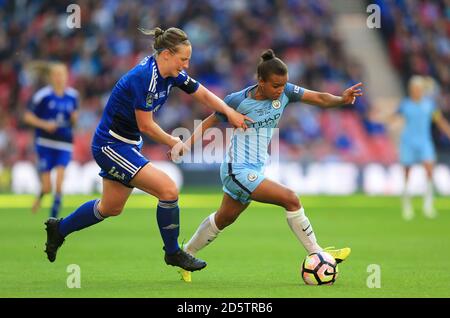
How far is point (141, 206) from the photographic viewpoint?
19703 mm

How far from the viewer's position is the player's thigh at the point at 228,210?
884cm

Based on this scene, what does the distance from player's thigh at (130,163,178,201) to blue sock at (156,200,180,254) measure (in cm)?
7

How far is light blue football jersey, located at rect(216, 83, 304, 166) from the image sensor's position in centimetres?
872

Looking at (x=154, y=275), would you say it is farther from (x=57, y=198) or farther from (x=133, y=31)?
(x=133, y=31)

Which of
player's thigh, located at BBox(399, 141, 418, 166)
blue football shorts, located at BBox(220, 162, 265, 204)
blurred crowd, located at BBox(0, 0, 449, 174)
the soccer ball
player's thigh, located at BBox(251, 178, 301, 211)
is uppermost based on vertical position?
blurred crowd, located at BBox(0, 0, 449, 174)

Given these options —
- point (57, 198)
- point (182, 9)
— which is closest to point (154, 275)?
point (57, 198)

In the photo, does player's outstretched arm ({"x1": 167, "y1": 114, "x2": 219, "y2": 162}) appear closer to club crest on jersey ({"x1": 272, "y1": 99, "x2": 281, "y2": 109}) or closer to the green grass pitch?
club crest on jersey ({"x1": 272, "y1": 99, "x2": 281, "y2": 109})

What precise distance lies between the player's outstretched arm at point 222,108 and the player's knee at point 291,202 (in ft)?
2.34

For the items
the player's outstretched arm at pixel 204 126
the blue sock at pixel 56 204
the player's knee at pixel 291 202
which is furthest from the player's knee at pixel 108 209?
the blue sock at pixel 56 204

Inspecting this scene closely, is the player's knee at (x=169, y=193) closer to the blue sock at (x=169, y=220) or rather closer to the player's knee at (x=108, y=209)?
the blue sock at (x=169, y=220)

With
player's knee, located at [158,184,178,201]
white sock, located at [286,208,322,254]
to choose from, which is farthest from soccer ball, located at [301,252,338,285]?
player's knee, located at [158,184,178,201]

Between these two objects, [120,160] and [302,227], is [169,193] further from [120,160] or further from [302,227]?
[302,227]

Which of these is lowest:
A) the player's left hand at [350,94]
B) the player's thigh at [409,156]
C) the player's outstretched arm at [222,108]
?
the player's outstretched arm at [222,108]

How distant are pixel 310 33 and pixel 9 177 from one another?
8932 millimetres
